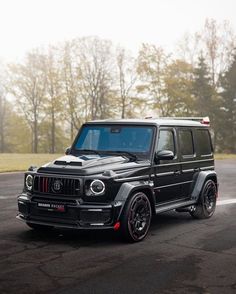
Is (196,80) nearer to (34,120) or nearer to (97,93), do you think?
(97,93)

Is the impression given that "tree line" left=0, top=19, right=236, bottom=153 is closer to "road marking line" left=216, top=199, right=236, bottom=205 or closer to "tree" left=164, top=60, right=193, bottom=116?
"tree" left=164, top=60, right=193, bottom=116

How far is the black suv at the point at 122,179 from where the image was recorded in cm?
677

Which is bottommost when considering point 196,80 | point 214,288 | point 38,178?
point 214,288

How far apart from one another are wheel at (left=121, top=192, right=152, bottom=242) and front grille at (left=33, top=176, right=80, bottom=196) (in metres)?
0.84

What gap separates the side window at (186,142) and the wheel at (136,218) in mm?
1744

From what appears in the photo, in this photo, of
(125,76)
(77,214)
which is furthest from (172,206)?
(125,76)

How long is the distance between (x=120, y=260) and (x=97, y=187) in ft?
3.94

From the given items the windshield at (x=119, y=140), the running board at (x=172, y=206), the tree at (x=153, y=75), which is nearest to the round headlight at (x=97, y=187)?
the windshield at (x=119, y=140)

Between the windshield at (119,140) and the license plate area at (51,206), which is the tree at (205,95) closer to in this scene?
the windshield at (119,140)

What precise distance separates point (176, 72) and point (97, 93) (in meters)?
9.56

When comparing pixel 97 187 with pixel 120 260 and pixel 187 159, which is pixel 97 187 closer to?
pixel 120 260

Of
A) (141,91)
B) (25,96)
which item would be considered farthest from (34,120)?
(141,91)

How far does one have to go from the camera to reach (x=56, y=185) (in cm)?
694

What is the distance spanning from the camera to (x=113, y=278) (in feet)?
17.4
